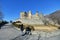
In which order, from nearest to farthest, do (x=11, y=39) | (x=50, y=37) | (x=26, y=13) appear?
(x=11, y=39) < (x=50, y=37) < (x=26, y=13)

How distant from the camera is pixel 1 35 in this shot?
4.94 meters

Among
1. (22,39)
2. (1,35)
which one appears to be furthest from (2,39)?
(22,39)

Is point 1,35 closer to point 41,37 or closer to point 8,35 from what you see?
point 8,35

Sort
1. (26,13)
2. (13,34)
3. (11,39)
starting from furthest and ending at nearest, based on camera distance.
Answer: (26,13) → (13,34) → (11,39)

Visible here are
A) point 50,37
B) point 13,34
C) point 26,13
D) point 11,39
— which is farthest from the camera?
point 26,13

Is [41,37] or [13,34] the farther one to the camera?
[41,37]

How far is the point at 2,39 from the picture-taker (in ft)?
15.5

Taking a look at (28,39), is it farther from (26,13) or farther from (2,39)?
(26,13)

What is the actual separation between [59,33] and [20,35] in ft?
4.40

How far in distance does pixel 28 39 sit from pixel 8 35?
60 cm

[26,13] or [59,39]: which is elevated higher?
[26,13]

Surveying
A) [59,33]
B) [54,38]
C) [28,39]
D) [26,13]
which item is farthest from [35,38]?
[26,13]

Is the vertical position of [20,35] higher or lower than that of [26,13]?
lower

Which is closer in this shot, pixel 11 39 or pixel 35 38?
pixel 11 39
